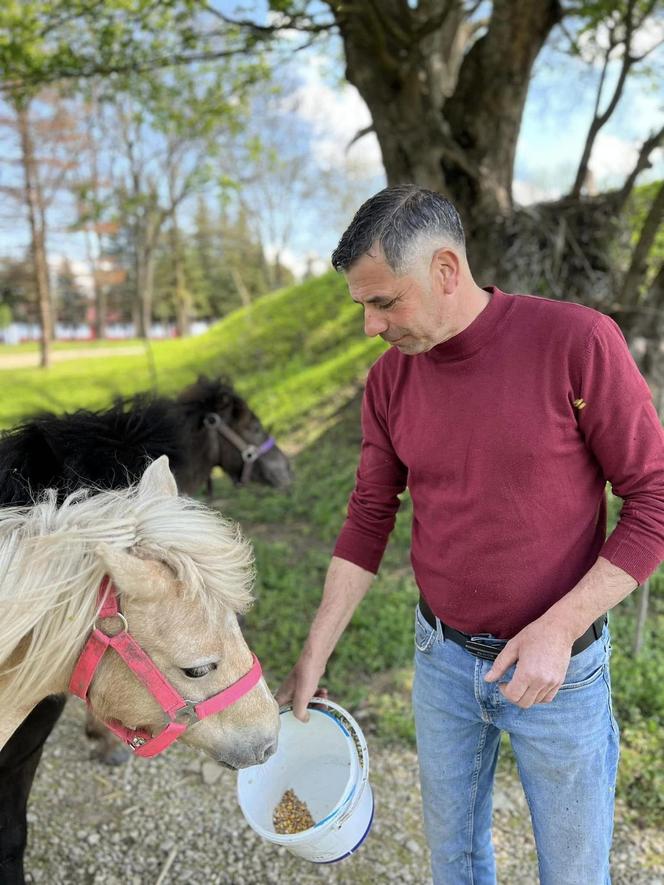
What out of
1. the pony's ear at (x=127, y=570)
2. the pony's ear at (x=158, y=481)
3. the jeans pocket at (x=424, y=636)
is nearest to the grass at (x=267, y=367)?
the pony's ear at (x=158, y=481)

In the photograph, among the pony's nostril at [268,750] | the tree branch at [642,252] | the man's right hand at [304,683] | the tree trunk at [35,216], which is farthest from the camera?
the tree trunk at [35,216]

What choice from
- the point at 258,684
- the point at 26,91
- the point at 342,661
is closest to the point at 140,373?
the point at 26,91

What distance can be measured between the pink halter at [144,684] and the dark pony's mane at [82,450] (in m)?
0.56

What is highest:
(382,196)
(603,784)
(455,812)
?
(382,196)

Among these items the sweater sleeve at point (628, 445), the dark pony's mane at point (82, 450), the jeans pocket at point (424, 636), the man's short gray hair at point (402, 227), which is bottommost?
the jeans pocket at point (424, 636)

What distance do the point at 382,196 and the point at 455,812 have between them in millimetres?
1761

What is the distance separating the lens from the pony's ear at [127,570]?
1.36 metres

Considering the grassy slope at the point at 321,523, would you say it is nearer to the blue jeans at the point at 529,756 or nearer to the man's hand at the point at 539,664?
the blue jeans at the point at 529,756

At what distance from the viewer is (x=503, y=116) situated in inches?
226

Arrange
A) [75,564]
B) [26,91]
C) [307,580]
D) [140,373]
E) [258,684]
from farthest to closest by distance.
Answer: [140,373] < [26,91] < [307,580] < [258,684] < [75,564]

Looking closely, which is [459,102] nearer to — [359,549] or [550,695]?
[359,549]

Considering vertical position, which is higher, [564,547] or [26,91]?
[26,91]

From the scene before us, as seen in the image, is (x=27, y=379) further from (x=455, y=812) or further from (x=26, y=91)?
(x=455, y=812)

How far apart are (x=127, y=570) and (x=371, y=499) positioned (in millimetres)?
870
